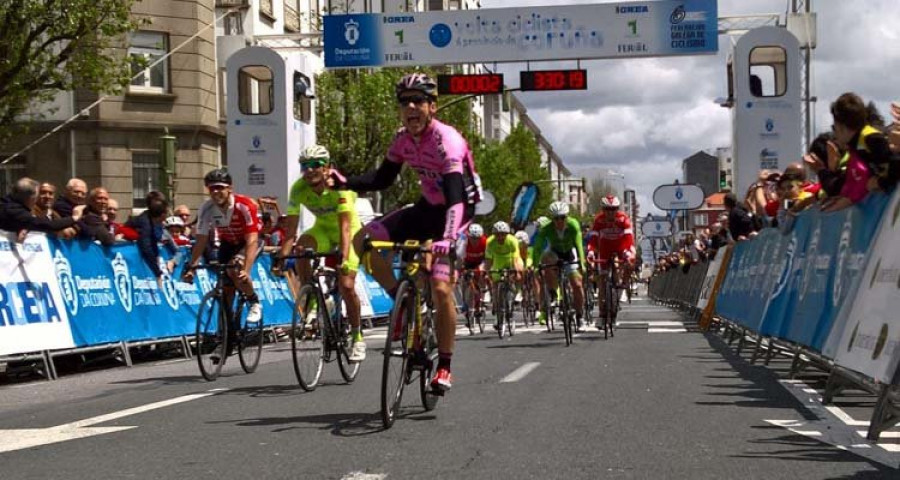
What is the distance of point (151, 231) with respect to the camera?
15273mm

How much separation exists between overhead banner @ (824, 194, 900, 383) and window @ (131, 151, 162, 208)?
30.4 meters

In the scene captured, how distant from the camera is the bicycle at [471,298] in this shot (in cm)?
2126

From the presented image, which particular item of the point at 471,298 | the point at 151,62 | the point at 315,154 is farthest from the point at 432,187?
the point at 151,62

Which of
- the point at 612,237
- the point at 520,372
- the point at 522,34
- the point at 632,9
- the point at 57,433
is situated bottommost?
the point at 520,372

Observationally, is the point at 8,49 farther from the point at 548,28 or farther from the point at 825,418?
the point at 825,418

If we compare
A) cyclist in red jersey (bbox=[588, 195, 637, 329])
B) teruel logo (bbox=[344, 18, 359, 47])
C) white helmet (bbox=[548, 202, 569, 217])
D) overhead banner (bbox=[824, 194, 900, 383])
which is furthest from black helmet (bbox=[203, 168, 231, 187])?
teruel logo (bbox=[344, 18, 359, 47])

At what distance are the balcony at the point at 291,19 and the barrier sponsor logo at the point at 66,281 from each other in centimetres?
3311

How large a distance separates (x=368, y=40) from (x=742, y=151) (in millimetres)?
10484

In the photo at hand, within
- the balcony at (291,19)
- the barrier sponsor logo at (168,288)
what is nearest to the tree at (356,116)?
the balcony at (291,19)

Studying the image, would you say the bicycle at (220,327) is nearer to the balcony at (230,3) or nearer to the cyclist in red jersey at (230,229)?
the cyclist in red jersey at (230,229)

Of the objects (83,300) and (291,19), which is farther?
(291,19)

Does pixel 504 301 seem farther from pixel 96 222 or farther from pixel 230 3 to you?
pixel 230 3

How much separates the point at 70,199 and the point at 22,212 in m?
1.93

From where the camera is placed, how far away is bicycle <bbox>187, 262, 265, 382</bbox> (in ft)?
36.5
